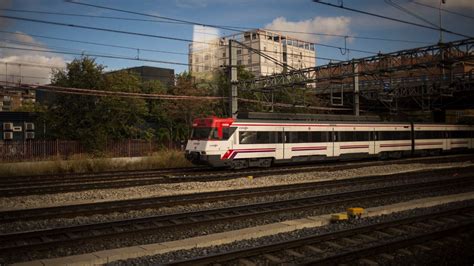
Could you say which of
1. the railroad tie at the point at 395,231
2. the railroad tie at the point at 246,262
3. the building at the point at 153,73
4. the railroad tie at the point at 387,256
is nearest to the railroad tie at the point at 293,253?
the railroad tie at the point at 246,262

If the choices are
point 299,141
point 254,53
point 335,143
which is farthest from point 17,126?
point 254,53

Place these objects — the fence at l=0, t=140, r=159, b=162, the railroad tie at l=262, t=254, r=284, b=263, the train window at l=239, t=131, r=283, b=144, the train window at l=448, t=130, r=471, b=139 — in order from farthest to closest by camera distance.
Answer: the train window at l=448, t=130, r=471, b=139
the fence at l=0, t=140, r=159, b=162
the train window at l=239, t=131, r=283, b=144
the railroad tie at l=262, t=254, r=284, b=263

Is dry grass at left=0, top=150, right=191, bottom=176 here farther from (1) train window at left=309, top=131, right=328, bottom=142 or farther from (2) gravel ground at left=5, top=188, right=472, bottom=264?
(2) gravel ground at left=5, top=188, right=472, bottom=264

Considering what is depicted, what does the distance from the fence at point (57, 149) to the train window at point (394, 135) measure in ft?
55.1

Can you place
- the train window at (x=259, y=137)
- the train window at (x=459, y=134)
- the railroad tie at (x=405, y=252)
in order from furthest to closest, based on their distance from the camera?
the train window at (x=459, y=134) → the train window at (x=259, y=137) → the railroad tie at (x=405, y=252)

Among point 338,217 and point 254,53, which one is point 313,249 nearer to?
point 338,217

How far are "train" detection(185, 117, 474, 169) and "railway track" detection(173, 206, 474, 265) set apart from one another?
1237cm

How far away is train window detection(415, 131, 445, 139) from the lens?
1217 inches

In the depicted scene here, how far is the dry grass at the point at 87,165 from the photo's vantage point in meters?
22.8

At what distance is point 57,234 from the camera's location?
8.62m

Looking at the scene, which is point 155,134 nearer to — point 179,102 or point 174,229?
point 179,102

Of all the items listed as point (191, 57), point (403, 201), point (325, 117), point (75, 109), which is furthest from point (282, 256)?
point (191, 57)

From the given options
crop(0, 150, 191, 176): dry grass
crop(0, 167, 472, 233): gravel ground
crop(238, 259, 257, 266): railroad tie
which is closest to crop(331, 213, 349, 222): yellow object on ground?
crop(0, 167, 472, 233): gravel ground

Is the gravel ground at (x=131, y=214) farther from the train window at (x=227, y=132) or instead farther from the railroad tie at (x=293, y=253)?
the train window at (x=227, y=132)
